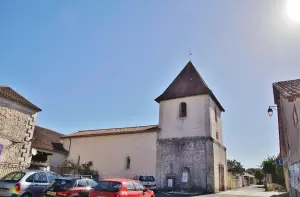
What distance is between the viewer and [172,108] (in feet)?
84.9

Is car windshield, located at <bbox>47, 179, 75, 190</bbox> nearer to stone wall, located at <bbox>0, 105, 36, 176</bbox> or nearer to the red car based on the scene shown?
the red car

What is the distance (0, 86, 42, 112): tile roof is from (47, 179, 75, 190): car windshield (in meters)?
9.03

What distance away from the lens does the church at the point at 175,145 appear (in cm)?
2245

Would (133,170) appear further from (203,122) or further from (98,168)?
(203,122)

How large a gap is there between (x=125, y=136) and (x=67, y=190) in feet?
55.5

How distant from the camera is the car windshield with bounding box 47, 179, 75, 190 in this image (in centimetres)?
976

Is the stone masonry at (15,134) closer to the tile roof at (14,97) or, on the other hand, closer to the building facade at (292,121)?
the tile roof at (14,97)

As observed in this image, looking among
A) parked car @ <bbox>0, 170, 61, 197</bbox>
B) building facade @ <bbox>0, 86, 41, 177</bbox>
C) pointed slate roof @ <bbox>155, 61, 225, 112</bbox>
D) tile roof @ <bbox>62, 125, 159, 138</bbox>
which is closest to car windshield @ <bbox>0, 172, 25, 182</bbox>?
parked car @ <bbox>0, 170, 61, 197</bbox>

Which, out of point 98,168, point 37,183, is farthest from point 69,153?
point 37,183

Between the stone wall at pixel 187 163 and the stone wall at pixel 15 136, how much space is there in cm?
1207

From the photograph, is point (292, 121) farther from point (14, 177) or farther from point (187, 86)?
point (187, 86)

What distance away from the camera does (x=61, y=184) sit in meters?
9.88

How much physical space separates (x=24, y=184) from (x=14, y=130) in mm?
7978

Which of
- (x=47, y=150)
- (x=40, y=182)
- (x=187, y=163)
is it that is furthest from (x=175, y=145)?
(x=40, y=182)
